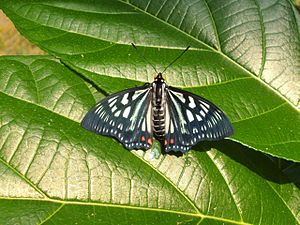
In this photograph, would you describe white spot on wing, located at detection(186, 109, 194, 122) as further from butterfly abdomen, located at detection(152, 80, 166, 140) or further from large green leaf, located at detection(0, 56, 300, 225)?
large green leaf, located at detection(0, 56, 300, 225)

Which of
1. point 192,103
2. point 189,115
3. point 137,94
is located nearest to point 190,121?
point 189,115

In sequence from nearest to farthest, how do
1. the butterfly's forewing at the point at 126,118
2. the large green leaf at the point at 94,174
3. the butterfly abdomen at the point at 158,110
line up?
1. the large green leaf at the point at 94,174
2. the butterfly's forewing at the point at 126,118
3. the butterfly abdomen at the point at 158,110

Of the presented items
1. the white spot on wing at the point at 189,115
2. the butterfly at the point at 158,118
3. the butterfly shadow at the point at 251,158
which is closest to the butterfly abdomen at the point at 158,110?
the butterfly at the point at 158,118

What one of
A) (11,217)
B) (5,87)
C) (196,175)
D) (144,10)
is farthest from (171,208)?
(144,10)

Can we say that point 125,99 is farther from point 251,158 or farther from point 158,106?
point 251,158

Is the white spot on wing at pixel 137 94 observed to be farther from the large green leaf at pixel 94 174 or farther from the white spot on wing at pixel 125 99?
the large green leaf at pixel 94 174

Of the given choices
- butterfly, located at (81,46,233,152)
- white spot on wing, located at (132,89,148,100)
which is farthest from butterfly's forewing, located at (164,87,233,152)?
white spot on wing, located at (132,89,148,100)
